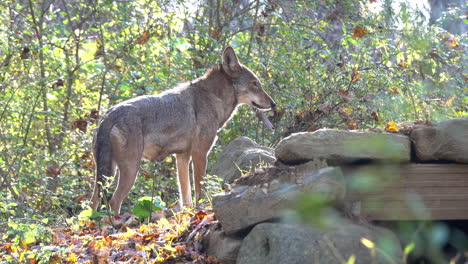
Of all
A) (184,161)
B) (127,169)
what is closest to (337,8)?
(184,161)

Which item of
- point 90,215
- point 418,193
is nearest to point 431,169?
point 418,193

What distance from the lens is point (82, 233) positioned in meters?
5.80

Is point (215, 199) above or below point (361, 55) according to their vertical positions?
below

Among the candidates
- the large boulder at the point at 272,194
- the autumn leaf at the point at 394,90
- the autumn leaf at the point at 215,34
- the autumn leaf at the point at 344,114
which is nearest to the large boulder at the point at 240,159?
the autumn leaf at the point at 344,114

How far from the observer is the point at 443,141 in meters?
4.05

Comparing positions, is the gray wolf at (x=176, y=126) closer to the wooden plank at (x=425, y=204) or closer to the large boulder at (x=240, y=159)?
the large boulder at (x=240, y=159)

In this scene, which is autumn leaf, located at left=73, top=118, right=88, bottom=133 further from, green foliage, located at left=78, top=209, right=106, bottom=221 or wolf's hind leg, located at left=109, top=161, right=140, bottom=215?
green foliage, located at left=78, top=209, right=106, bottom=221

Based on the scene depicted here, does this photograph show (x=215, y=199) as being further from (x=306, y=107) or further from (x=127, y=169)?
(x=306, y=107)

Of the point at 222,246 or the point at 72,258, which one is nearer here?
the point at 222,246

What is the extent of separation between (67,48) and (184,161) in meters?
4.90

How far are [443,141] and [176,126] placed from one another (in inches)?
166

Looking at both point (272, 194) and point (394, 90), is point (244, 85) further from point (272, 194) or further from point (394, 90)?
point (272, 194)

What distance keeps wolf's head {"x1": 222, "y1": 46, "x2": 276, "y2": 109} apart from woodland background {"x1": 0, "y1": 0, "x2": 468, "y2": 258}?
763mm

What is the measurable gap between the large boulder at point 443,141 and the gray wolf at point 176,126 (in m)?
3.56
